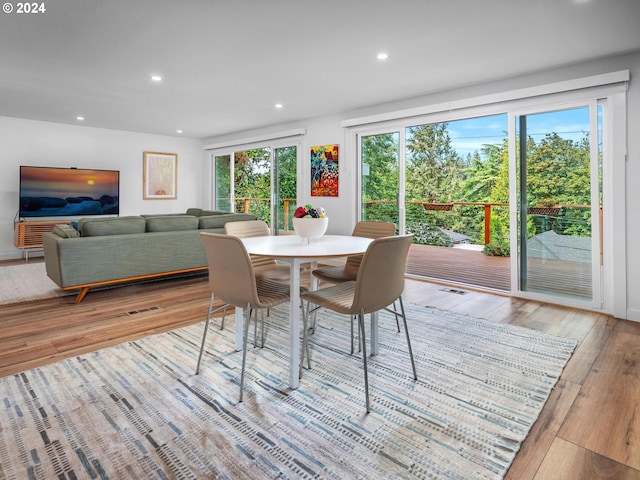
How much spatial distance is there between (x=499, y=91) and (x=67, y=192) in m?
6.88

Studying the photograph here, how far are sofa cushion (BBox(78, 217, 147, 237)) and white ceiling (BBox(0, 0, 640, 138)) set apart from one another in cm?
151

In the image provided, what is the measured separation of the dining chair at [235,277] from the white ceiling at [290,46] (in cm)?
159

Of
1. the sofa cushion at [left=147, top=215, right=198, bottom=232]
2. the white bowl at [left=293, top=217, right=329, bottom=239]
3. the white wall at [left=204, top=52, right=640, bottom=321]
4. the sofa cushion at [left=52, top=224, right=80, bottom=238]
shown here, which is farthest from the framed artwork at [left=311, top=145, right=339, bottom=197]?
the sofa cushion at [left=52, top=224, right=80, bottom=238]

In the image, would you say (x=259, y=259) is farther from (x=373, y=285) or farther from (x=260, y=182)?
(x=260, y=182)

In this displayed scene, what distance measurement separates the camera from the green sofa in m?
3.71

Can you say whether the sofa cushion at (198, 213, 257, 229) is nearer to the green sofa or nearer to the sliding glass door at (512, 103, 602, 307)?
the green sofa

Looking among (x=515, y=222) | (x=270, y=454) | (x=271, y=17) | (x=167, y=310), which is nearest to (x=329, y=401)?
(x=270, y=454)

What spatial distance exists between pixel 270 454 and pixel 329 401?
48 centimetres

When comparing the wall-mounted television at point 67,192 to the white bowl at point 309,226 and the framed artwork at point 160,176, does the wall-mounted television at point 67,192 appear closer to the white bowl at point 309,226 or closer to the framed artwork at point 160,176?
the framed artwork at point 160,176

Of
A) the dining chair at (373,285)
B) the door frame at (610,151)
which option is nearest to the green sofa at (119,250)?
the dining chair at (373,285)

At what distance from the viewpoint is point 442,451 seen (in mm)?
1572

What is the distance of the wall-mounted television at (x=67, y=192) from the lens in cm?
621

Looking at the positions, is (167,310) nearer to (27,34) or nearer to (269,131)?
(27,34)

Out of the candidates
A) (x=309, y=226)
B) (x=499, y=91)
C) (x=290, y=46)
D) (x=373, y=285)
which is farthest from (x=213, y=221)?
(x=499, y=91)
